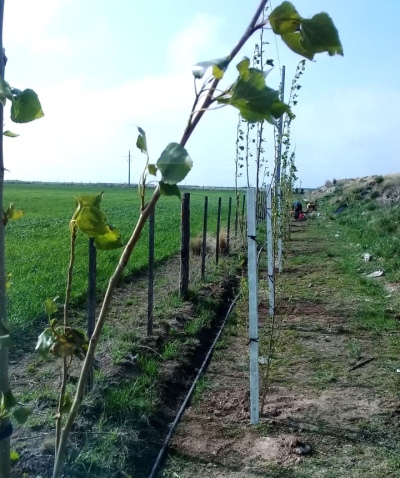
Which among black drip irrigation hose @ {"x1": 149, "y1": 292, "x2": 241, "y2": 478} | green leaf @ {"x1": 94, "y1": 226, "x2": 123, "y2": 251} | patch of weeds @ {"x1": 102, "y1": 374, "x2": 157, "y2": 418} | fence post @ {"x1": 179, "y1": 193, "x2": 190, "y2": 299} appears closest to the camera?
green leaf @ {"x1": 94, "y1": 226, "x2": 123, "y2": 251}

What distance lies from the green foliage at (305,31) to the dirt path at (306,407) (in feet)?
11.6

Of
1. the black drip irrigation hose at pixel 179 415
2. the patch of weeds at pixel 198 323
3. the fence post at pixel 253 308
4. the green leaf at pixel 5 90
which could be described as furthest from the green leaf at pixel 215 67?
the patch of weeds at pixel 198 323

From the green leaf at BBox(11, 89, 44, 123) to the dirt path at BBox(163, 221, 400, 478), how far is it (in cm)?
338

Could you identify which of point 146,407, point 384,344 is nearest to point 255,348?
point 146,407

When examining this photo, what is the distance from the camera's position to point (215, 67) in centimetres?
113

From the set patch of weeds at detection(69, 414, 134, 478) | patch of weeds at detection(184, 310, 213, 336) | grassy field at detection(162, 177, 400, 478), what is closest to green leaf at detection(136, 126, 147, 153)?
patch of weeds at detection(69, 414, 134, 478)

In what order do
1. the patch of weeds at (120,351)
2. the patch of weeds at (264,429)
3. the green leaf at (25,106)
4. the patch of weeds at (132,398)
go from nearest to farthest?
the green leaf at (25,106) → the patch of weeds at (132,398) → the patch of weeds at (264,429) → the patch of weeds at (120,351)

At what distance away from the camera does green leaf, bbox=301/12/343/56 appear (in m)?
1.24

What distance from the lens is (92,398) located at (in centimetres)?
474

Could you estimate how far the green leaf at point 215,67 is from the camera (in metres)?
1.11

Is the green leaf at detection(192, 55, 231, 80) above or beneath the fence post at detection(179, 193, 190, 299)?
above

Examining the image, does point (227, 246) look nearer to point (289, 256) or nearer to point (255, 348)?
point (289, 256)

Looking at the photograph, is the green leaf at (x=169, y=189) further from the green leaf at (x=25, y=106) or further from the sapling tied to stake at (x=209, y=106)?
the green leaf at (x=25, y=106)

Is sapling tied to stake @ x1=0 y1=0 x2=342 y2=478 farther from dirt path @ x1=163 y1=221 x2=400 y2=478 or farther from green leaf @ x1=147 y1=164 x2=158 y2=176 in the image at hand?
dirt path @ x1=163 y1=221 x2=400 y2=478
